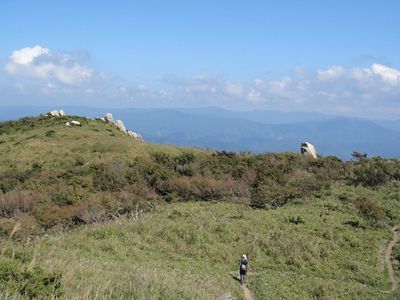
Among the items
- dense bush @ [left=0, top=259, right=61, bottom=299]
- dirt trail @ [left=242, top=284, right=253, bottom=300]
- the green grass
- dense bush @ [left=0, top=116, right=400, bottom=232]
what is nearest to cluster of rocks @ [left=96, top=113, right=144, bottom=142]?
dense bush @ [left=0, top=116, right=400, bottom=232]

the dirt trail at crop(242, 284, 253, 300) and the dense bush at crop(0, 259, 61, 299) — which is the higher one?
the dense bush at crop(0, 259, 61, 299)

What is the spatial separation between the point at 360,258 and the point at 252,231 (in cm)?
507

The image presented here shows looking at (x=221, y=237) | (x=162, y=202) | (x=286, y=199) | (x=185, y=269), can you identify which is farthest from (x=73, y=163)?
(x=185, y=269)

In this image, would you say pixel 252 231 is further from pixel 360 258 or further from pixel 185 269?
pixel 185 269

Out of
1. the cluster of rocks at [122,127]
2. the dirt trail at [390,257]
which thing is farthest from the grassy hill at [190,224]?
the cluster of rocks at [122,127]

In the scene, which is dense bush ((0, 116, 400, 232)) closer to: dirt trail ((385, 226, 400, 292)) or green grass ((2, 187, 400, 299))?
dirt trail ((385, 226, 400, 292))

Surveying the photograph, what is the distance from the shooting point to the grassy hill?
34.4 feet

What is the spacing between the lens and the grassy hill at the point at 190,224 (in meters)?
10.5

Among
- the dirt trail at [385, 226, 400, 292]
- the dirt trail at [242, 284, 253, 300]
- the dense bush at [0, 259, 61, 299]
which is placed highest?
the dense bush at [0, 259, 61, 299]

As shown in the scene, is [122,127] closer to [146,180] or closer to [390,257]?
[146,180]

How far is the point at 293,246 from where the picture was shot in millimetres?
21328

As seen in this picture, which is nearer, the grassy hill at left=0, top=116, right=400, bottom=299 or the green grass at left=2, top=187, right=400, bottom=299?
the grassy hill at left=0, top=116, right=400, bottom=299

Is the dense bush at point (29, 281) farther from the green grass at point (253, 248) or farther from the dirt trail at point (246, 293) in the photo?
the dirt trail at point (246, 293)

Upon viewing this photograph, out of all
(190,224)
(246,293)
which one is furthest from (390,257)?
(190,224)
